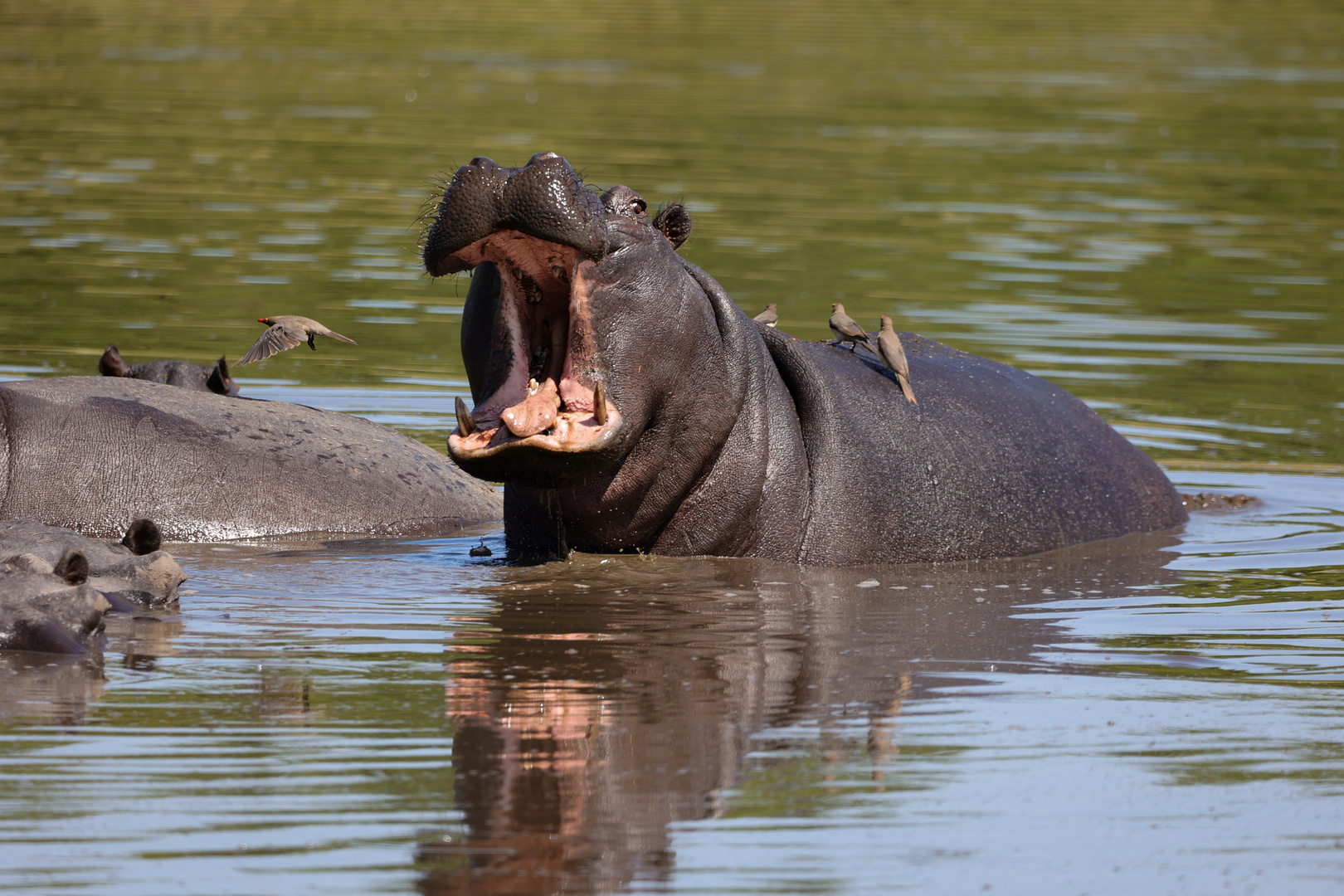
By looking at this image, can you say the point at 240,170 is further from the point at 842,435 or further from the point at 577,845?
the point at 577,845

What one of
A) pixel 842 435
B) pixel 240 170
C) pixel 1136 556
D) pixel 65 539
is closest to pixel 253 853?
pixel 65 539

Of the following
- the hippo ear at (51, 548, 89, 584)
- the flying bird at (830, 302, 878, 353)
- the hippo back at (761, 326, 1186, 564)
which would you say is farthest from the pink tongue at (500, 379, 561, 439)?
the flying bird at (830, 302, 878, 353)

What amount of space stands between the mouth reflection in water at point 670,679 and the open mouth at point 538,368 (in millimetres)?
620

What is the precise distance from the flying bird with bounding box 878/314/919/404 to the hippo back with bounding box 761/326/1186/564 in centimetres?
6

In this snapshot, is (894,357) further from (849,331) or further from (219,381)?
(219,381)

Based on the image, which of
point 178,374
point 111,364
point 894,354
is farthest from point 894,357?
point 111,364

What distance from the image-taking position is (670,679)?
594 cm

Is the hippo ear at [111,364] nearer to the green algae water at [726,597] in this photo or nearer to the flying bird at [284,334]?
the flying bird at [284,334]

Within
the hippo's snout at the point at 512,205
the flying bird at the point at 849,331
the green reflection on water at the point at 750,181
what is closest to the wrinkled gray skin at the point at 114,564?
the hippo's snout at the point at 512,205

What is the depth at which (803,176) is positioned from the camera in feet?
73.6

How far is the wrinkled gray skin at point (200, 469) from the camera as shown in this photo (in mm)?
7965

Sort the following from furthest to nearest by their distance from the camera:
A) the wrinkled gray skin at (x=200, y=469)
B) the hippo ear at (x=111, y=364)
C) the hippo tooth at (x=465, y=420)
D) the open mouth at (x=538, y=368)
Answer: the hippo ear at (x=111, y=364) → the wrinkled gray skin at (x=200, y=469) → the open mouth at (x=538, y=368) → the hippo tooth at (x=465, y=420)

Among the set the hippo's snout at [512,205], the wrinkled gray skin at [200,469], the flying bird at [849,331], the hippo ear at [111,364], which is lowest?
the wrinkled gray skin at [200,469]

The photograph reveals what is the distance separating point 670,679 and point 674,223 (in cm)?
206
